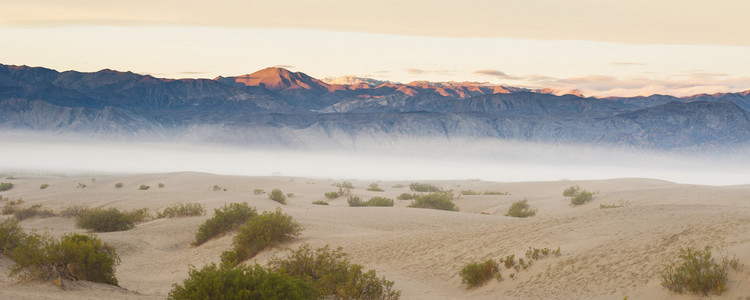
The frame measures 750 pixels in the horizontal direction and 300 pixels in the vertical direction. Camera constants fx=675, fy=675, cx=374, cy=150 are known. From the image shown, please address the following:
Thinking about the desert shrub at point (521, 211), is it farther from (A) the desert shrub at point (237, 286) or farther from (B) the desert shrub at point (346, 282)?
(A) the desert shrub at point (237, 286)

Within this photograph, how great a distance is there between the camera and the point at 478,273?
44.5 feet

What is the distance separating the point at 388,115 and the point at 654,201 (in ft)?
414

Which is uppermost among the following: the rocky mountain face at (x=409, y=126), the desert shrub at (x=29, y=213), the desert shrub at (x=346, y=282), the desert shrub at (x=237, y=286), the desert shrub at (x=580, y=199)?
the rocky mountain face at (x=409, y=126)

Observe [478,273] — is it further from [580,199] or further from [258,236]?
[580,199]

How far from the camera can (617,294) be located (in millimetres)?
11414

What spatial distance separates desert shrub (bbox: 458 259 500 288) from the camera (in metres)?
13.5

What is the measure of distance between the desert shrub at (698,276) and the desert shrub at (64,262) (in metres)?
9.90

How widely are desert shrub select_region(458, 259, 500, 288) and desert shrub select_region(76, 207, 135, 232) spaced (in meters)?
15.0

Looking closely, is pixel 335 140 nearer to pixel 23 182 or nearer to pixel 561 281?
pixel 23 182

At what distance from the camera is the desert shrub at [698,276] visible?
10.6 meters

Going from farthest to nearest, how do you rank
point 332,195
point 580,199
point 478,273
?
1. point 332,195
2. point 580,199
3. point 478,273

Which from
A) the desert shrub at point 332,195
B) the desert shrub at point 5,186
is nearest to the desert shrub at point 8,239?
the desert shrub at point 332,195

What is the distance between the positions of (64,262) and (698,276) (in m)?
10.6

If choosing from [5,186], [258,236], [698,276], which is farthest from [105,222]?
[5,186]
